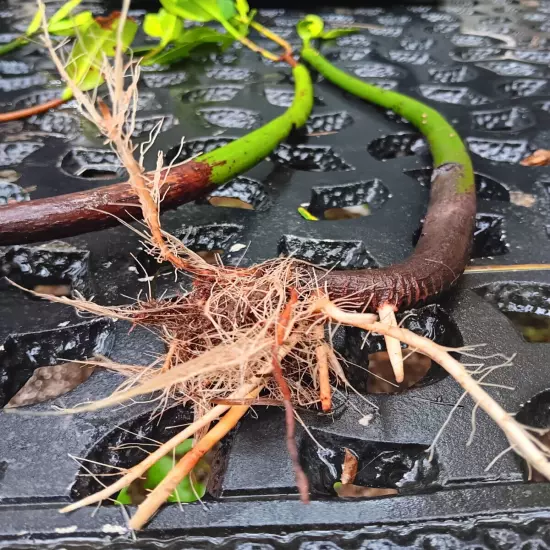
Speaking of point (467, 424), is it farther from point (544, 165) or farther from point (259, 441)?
point (544, 165)

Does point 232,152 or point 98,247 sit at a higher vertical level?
point 232,152

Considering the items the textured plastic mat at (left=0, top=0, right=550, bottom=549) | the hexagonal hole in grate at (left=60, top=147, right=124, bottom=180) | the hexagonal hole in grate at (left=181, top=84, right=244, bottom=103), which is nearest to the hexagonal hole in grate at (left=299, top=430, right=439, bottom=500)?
Result: the textured plastic mat at (left=0, top=0, right=550, bottom=549)

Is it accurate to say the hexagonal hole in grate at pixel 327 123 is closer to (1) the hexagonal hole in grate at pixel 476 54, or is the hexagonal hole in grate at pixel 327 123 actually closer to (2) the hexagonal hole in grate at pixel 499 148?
(2) the hexagonal hole in grate at pixel 499 148

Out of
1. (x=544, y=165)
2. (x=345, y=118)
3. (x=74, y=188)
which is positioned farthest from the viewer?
(x=345, y=118)

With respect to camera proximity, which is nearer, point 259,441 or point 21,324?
point 259,441

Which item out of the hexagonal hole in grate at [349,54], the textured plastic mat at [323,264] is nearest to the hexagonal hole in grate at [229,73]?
the textured plastic mat at [323,264]

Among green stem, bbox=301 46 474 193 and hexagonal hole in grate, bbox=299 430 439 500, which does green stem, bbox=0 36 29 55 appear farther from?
hexagonal hole in grate, bbox=299 430 439 500

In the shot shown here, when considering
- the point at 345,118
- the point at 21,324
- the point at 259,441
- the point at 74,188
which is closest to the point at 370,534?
the point at 259,441
